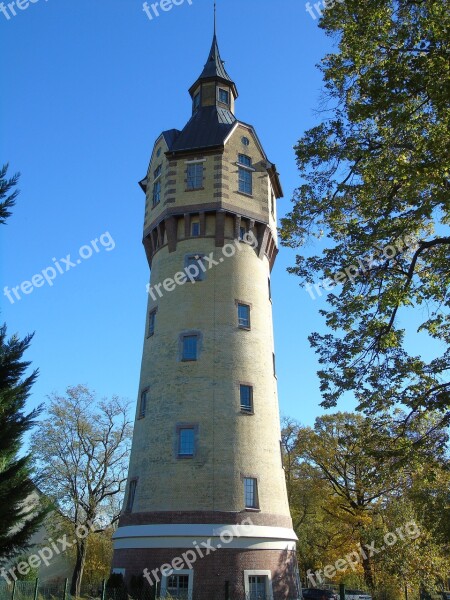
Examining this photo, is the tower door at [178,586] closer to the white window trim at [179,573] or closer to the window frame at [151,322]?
the white window trim at [179,573]

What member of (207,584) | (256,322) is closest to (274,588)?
(207,584)

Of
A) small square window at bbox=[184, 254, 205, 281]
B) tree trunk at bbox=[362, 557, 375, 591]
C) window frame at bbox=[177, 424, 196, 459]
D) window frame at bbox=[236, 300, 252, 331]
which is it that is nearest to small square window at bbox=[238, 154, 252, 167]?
small square window at bbox=[184, 254, 205, 281]

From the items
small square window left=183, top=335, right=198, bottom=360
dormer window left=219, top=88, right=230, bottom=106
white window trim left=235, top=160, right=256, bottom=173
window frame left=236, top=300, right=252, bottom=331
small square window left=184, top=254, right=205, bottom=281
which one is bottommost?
small square window left=183, top=335, right=198, bottom=360

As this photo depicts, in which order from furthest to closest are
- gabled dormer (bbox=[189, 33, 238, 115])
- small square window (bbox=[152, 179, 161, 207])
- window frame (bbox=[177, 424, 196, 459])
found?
gabled dormer (bbox=[189, 33, 238, 115]) < small square window (bbox=[152, 179, 161, 207]) < window frame (bbox=[177, 424, 196, 459])

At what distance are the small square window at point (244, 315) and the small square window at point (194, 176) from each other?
23.3 ft

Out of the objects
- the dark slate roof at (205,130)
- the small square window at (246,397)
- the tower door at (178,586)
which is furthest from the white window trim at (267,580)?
the dark slate roof at (205,130)

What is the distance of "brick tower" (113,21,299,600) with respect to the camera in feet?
77.2

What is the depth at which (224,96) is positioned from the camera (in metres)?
37.5

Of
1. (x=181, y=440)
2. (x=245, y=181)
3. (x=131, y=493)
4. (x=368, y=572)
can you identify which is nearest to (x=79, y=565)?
(x=131, y=493)

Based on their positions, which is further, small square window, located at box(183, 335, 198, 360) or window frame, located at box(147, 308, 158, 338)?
window frame, located at box(147, 308, 158, 338)

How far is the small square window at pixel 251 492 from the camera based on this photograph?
81.1ft

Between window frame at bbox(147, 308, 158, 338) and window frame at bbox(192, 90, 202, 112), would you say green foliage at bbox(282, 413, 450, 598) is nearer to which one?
window frame at bbox(147, 308, 158, 338)

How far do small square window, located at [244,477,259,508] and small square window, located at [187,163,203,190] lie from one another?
50.6ft

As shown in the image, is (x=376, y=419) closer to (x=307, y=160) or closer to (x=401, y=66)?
(x=307, y=160)
